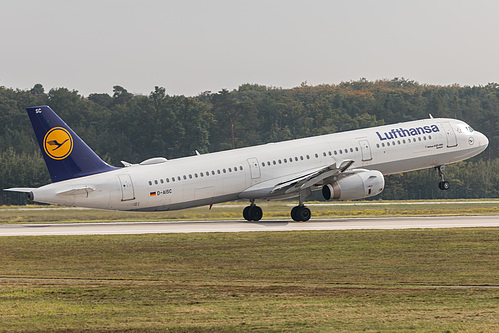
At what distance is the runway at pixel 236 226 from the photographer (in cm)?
4244

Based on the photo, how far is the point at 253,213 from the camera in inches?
1908

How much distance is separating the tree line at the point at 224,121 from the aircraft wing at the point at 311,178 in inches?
1978

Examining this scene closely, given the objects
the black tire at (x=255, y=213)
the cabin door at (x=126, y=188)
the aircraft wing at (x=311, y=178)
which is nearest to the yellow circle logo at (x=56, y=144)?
the cabin door at (x=126, y=188)

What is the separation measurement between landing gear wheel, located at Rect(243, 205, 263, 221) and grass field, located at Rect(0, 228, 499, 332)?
8.71 m

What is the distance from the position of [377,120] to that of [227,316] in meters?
117

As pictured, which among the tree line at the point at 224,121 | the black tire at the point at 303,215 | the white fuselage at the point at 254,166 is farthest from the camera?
the tree line at the point at 224,121

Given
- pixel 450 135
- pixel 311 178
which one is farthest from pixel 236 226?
pixel 450 135

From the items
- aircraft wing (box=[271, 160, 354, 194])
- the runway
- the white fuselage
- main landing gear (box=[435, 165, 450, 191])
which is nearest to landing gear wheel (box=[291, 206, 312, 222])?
the runway

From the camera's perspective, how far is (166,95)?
13125 centimetres

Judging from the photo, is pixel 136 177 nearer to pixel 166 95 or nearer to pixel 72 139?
pixel 72 139

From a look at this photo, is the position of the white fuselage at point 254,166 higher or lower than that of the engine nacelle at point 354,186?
higher

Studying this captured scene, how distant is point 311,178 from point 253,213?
516cm

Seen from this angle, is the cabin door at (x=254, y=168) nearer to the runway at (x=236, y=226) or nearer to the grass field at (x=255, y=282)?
the runway at (x=236, y=226)

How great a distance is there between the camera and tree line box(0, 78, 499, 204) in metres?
103
